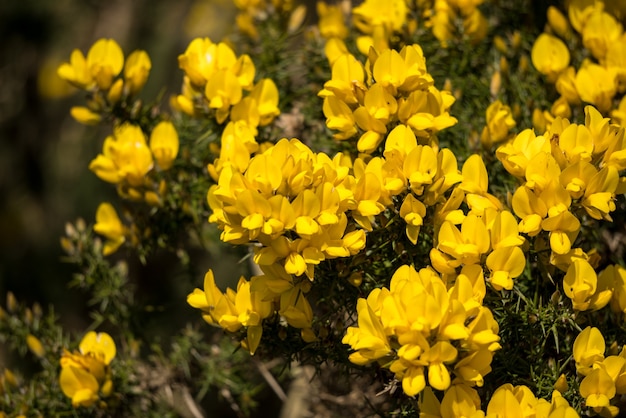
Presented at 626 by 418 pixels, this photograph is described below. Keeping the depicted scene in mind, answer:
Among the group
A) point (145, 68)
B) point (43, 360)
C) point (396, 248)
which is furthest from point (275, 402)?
point (396, 248)

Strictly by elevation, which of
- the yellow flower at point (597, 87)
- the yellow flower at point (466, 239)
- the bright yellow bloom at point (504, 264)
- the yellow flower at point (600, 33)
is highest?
the yellow flower at point (600, 33)

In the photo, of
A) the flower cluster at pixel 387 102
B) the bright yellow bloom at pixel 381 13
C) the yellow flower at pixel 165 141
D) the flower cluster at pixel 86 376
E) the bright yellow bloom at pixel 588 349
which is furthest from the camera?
the bright yellow bloom at pixel 381 13

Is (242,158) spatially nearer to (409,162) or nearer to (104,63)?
(409,162)

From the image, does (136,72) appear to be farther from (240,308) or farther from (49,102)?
(49,102)

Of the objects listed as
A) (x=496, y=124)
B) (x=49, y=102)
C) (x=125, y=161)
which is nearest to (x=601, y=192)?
(x=496, y=124)

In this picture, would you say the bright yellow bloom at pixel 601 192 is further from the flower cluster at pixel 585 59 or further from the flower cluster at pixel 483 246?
the flower cluster at pixel 585 59

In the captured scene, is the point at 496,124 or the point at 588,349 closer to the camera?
the point at 588,349

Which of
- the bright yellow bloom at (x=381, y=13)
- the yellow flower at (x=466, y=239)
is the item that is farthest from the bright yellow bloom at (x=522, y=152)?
the bright yellow bloom at (x=381, y=13)
